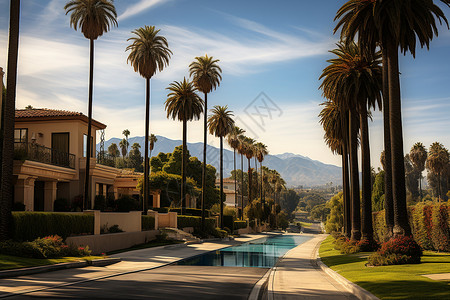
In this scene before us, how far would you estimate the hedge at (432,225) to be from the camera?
94.5 feet

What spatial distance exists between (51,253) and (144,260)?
6410 mm

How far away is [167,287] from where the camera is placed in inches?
644

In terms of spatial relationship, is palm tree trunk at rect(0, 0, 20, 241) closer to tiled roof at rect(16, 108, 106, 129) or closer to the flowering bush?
tiled roof at rect(16, 108, 106, 129)

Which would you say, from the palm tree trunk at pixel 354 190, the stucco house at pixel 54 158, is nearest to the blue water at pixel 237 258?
the palm tree trunk at pixel 354 190

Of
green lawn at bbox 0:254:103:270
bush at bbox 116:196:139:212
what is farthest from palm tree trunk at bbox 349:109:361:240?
green lawn at bbox 0:254:103:270

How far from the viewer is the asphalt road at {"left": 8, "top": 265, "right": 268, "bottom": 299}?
45.7 feet

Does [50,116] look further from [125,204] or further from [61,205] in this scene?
[125,204]

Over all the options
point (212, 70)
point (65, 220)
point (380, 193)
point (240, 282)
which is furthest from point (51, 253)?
point (380, 193)

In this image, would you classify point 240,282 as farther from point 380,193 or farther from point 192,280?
point 380,193

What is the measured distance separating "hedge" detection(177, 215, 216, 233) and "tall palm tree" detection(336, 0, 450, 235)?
32856mm

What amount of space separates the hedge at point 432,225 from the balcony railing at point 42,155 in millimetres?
27251

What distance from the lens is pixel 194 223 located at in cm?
5912

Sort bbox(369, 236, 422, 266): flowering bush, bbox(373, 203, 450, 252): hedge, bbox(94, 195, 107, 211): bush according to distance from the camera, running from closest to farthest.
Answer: bbox(369, 236, 422, 266): flowering bush → bbox(373, 203, 450, 252): hedge → bbox(94, 195, 107, 211): bush

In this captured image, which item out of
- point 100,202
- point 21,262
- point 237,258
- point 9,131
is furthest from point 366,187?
point 100,202
